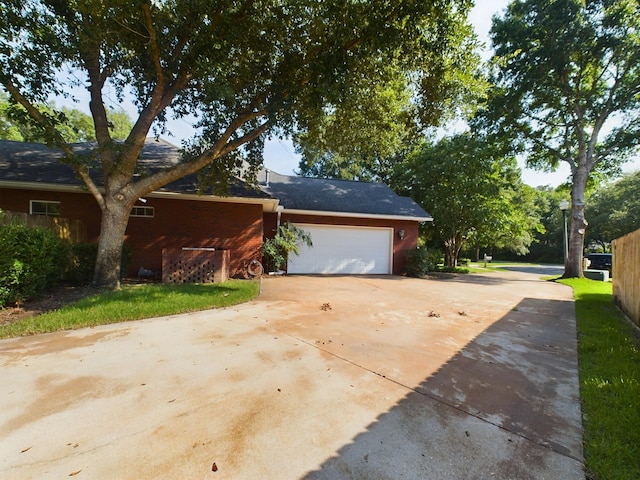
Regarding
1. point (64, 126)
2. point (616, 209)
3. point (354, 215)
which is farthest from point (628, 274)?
point (616, 209)

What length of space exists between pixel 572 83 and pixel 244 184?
1514cm

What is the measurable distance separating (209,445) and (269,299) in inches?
195

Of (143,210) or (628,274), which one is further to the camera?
(143,210)

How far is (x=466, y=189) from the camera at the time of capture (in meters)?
16.2

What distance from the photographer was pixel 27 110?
20.7 ft

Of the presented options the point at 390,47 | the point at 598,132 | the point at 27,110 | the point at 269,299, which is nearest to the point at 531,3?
the point at 598,132

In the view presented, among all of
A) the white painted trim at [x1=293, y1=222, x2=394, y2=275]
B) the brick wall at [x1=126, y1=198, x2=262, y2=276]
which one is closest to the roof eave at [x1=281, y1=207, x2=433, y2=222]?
the white painted trim at [x1=293, y1=222, x2=394, y2=275]

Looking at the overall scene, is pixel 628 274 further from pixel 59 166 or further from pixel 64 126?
pixel 59 166

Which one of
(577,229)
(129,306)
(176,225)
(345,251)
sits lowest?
(129,306)

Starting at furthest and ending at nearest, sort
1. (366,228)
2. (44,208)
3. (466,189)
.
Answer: (466,189) < (366,228) < (44,208)

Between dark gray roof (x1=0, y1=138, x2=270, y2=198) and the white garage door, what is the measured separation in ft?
11.2

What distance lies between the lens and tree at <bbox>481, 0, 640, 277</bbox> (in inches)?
485

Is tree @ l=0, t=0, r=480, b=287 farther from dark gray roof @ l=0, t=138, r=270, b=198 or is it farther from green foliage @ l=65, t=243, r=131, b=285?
dark gray roof @ l=0, t=138, r=270, b=198

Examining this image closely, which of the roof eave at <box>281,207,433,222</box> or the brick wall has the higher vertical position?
the roof eave at <box>281,207,433,222</box>
